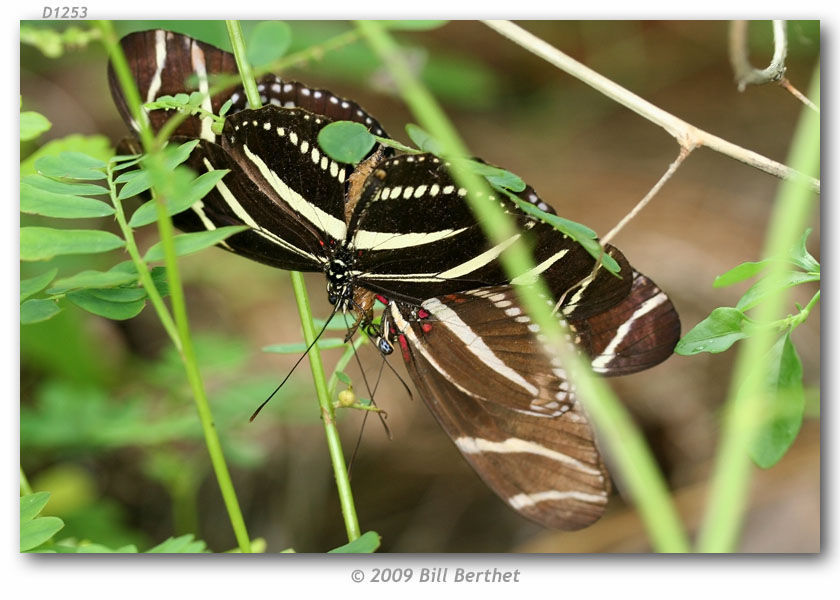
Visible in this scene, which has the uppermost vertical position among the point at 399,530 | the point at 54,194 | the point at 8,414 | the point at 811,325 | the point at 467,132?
the point at 467,132

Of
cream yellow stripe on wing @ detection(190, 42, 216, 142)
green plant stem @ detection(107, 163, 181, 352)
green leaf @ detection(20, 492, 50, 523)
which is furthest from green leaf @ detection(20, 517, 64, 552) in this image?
cream yellow stripe on wing @ detection(190, 42, 216, 142)

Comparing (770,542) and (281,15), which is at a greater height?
(281,15)

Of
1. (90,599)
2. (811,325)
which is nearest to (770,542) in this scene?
(811,325)

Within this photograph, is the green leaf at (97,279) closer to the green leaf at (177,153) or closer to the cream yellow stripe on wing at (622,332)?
the green leaf at (177,153)

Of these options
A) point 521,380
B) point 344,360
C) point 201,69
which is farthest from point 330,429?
point 201,69

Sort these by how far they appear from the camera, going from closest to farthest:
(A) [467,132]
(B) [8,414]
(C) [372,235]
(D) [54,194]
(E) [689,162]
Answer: (D) [54,194]
(C) [372,235]
(B) [8,414]
(E) [689,162]
(A) [467,132]

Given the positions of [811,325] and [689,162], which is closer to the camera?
[811,325]

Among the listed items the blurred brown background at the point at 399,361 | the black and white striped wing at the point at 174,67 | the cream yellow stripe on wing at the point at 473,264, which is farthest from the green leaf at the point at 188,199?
the blurred brown background at the point at 399,361

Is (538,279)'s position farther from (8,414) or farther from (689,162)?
(689,162)
